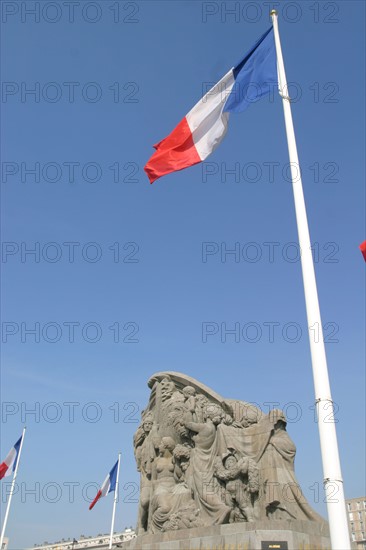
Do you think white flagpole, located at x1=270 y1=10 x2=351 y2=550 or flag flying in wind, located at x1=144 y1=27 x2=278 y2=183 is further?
flag flying in wind, located at x1=144 y1=27 x2=278 y2=183

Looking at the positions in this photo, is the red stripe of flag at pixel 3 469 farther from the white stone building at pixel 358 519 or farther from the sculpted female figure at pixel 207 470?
the white stone building at pixel 358 519

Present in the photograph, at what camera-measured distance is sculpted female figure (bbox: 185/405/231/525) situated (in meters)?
14.3

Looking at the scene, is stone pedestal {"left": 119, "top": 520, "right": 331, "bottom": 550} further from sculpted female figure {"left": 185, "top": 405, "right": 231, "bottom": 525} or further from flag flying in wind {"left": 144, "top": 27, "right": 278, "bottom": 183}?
flag flying in wind {"left": 144, "top": 27, "right": 278, "bottom": 183}

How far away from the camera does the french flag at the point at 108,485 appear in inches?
1118

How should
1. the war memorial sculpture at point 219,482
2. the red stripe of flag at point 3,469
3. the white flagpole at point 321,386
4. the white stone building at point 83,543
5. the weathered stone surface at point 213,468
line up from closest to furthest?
the white flagpole at point 321,386, the war memorial sculpture at point 219,482, the weathered stone surface at point 213,468, the red stripe of flag at point 3,469, the white stone building at point 83,543

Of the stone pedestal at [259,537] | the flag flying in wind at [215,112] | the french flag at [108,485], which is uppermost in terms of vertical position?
the flag flying in wind at [215,112]

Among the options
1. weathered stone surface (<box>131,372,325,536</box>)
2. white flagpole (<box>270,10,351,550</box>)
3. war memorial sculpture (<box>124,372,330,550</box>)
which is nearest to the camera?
white flagpole (<box>270,10,351,550</box>)

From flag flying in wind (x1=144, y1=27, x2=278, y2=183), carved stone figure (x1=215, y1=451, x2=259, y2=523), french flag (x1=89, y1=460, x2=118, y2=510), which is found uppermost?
flag flying in wind (x1=144, y1=27, x2=278, y2=183)

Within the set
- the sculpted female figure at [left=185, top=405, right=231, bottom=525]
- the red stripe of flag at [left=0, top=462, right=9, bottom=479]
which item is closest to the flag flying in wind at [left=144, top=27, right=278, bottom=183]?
the sculpted female figure at [left=185, top=405, right=231, bottom=525]

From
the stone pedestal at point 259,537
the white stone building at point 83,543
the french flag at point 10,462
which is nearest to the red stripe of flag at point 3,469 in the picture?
the french flag at point 10,462

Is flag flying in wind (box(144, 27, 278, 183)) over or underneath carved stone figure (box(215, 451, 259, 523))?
over

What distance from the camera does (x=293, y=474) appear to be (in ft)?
47.5

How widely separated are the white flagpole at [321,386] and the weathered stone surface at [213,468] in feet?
19.4

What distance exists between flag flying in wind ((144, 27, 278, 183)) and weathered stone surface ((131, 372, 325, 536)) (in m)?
8.21
